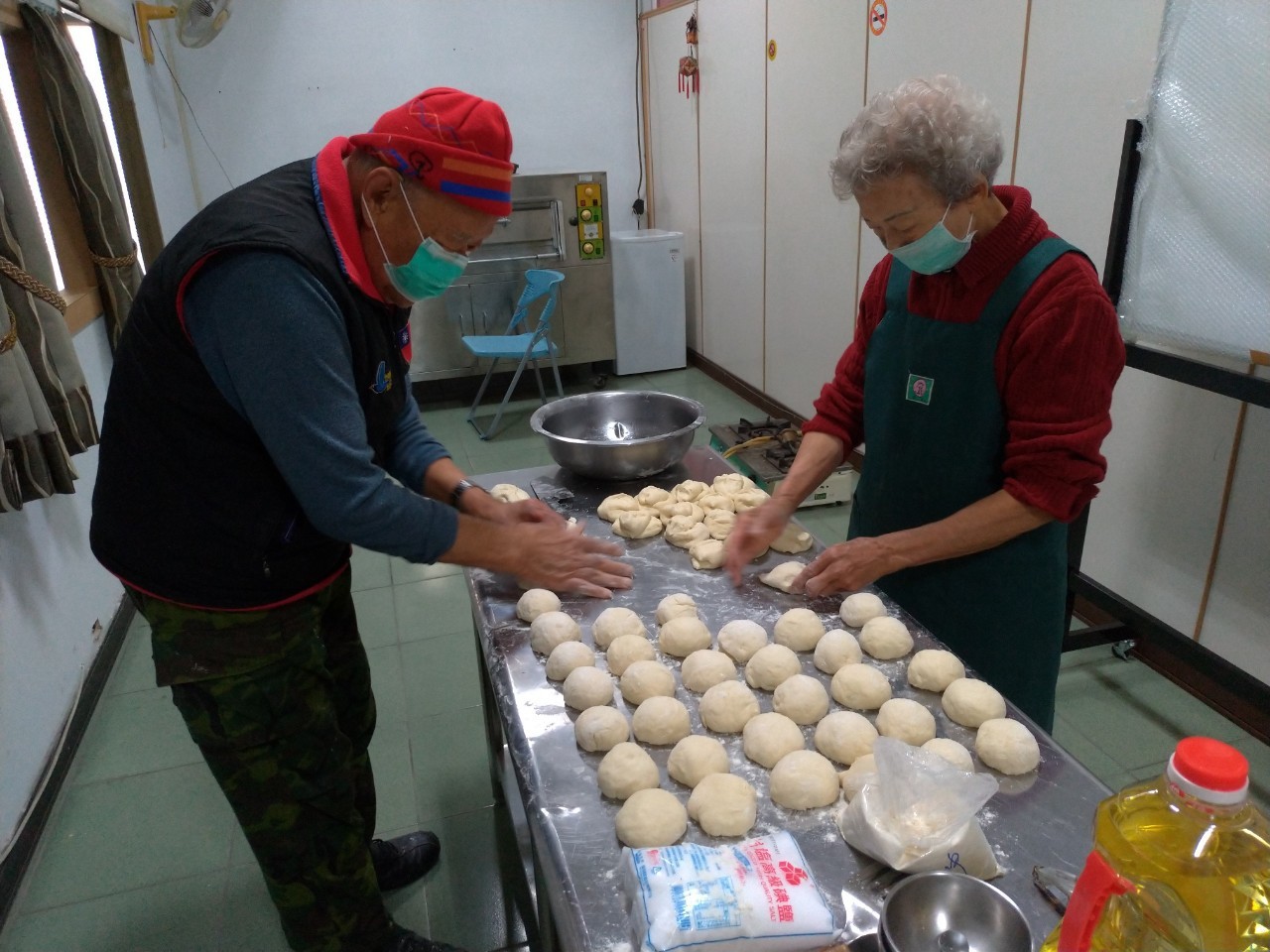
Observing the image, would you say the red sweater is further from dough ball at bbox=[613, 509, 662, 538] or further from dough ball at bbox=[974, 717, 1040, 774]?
dough ball at bbox=[613, 509, 662, 538]

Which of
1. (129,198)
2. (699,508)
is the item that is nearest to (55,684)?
(699,508)

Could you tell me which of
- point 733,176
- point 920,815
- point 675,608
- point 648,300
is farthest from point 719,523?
point 648,300

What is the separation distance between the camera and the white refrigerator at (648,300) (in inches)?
244

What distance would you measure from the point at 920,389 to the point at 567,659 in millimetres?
870

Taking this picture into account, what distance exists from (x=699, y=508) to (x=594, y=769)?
0.85 meters

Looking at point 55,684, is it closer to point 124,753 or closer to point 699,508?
point 124,753

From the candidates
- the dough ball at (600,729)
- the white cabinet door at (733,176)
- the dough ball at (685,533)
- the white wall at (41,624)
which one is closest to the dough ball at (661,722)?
the dough ball at (600,729)

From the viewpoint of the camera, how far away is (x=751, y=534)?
5.67 ft

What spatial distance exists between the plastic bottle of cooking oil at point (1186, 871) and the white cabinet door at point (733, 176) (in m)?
4.91

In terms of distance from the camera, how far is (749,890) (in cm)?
93

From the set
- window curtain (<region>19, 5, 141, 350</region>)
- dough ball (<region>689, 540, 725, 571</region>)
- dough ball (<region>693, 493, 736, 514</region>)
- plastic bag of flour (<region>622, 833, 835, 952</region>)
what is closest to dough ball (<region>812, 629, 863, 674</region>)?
dough ball (<region>689, 540, 725, 571</region>)

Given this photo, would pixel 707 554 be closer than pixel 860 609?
No

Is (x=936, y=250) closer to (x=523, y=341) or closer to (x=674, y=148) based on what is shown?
(x=523, y=341)

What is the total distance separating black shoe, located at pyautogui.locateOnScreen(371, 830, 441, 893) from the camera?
6.79 ft
